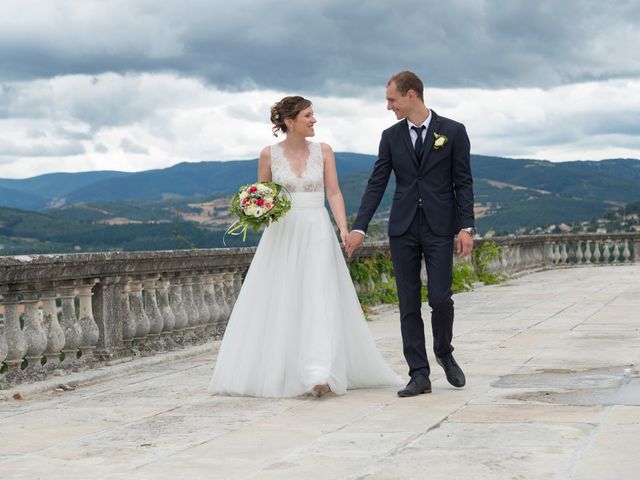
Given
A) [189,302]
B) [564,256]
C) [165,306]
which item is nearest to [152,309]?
[165,306]

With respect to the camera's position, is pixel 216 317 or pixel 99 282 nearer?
pixel 99 282

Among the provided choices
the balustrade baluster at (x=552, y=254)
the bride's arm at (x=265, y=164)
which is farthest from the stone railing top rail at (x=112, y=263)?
the balustrade baluster at (x=552, y=254)

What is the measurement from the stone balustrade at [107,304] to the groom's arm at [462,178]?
308 cm

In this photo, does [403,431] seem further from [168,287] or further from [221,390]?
[168,287]

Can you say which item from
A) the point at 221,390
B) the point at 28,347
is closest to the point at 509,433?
the point at 221,390

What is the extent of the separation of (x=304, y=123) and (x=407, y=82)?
Result: 33.9 inches

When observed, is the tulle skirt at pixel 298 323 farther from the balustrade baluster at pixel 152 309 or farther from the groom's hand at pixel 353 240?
the balustrade baluster at pixel 152 309

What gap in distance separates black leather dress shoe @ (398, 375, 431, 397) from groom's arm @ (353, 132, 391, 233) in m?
1.01

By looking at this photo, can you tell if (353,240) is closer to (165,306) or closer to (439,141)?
(439,141)

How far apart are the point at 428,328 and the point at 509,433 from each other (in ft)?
23.4

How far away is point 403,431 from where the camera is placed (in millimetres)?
5699

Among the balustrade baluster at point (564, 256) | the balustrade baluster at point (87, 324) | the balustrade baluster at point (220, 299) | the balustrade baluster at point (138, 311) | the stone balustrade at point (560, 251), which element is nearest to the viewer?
the balustrade baluster at point (87, 324)

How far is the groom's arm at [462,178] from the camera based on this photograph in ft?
23.3

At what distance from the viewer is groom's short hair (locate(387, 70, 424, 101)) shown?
7.16 m
